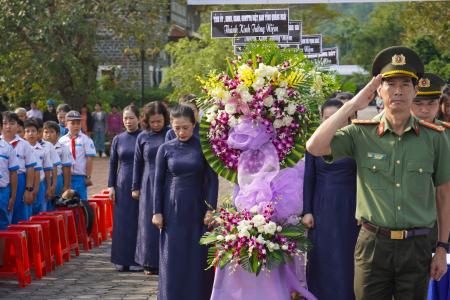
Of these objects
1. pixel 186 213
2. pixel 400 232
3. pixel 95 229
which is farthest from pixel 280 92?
pixel 95 229

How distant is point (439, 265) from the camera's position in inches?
219

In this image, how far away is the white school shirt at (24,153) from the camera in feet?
36.8

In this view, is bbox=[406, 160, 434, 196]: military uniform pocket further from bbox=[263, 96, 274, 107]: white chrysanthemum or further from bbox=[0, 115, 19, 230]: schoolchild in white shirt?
bbox=[0, 115, 19, 230]: schoolchild in white shirt

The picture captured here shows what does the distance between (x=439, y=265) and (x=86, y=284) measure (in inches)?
226

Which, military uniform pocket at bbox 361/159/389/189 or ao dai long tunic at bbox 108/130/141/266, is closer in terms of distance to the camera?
military uniform pocket at bbox 361/159/389/189

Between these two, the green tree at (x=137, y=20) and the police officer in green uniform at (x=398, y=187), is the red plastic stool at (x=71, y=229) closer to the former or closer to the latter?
the police officer in green uniform at (x=398, y=187)

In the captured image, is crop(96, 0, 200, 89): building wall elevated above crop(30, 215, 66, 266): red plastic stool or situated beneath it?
elevated above

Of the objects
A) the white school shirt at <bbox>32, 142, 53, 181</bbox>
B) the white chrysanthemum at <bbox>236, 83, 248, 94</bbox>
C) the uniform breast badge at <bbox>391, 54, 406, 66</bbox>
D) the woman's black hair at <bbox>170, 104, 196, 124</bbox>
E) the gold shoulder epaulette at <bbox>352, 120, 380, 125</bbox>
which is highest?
the uniform breast badge at <bbox>391, 54, 406, 66</bbox>

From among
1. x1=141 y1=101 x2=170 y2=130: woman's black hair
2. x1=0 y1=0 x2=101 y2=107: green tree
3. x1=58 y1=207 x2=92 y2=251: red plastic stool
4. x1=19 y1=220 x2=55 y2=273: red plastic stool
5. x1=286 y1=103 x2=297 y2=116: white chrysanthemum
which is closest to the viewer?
x1=286 y1=103 x2=297 y2=116: white chrysanthemum

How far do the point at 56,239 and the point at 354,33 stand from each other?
8223cm

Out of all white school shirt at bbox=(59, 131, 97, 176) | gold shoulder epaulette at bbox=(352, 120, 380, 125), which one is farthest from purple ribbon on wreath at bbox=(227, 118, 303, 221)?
white school shirt at bbox=(59, 131, 97, 176)

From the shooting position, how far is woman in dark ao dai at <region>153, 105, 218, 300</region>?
852 cm

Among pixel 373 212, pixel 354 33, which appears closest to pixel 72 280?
pixel 373 212

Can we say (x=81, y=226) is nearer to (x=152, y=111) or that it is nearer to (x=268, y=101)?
(x=152, y=111)
